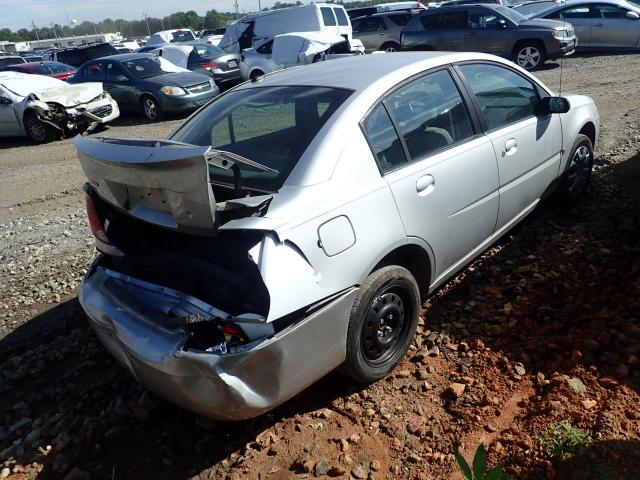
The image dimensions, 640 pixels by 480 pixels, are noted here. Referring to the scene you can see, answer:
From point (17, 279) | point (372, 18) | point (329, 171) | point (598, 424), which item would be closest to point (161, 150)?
point (329, 171)

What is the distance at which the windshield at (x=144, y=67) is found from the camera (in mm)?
12433

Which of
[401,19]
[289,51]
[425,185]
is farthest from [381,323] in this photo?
[401,19]

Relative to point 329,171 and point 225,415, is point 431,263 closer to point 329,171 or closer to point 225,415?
point 329,171

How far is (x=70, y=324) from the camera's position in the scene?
3.87 m

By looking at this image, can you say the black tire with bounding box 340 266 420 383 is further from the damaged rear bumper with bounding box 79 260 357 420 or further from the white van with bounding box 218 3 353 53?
the white van with bounding box 218 3 353 53

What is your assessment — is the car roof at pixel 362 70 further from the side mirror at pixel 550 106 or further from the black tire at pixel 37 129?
the black tire at pixel 37 129

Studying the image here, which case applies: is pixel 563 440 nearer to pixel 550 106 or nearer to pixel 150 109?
pixel 550 106

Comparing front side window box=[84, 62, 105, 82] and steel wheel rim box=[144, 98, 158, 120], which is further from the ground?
front side window box=[84, 62, 105, 82]

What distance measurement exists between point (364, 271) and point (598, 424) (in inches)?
51.2

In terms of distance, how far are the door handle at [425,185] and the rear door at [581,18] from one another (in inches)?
622

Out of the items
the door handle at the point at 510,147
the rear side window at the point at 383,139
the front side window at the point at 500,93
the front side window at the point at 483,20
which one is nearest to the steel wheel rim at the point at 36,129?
the front side window at the point at 500,93

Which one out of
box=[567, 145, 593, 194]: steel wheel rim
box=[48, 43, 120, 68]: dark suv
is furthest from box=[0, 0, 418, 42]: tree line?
box=[567, 145, 593, 194]: steel wheel rim

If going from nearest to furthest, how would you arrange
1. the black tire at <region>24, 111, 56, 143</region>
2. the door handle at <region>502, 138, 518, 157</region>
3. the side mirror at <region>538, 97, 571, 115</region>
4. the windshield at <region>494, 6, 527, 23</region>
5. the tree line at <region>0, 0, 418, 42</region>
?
1. the door handle at <region>502, 138, 518, 157</region>
2. the side mirror at <region>538, 97, 571, 115</region>
3. the black tire at <region>24, 111, 56, 143</region>
4. the windshield at <region>494, 6, 527, 23</region>
5. the tree line at <region>0, 0, 418, 42</region>

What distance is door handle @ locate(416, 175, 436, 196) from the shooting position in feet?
9.62
